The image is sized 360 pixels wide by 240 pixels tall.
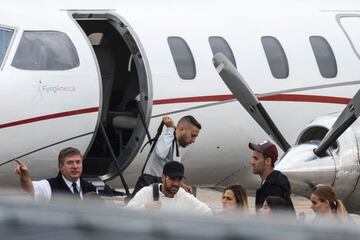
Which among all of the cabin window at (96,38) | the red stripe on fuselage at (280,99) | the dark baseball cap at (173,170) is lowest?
the dark baseball cap at (173,170)

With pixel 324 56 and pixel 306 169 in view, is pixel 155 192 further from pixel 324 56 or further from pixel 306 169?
pixel 324 56

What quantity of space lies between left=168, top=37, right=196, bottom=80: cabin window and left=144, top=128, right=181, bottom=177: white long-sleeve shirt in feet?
4.69

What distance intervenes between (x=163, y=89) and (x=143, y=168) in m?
1.08

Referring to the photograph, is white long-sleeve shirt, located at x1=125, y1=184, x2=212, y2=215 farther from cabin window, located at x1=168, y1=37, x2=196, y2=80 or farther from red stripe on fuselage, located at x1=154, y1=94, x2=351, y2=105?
cabin window, located at x1=168, y1=37, x2=196, y2=80

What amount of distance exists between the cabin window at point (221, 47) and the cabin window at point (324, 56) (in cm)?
140

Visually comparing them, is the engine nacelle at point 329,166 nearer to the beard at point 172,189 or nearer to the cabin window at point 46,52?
the beard at point 172,189

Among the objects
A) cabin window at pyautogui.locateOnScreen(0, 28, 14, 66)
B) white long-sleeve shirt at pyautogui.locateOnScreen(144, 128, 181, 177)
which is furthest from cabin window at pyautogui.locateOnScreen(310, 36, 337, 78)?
cabin window at pyautogui.locateOnScreen(0, 28, 14, 66)

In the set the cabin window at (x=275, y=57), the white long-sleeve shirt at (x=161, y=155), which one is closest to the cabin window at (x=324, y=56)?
the cabin window at (x=275, y=57)

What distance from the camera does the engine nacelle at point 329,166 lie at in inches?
447

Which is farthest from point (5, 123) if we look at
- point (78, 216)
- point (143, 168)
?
point (78, 216)

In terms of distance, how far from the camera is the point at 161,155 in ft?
38.1

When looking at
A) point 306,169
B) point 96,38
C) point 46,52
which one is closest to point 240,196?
point 306,169

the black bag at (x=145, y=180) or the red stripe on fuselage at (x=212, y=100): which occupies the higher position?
the red stripe on fuselage at (x=212, y=100)

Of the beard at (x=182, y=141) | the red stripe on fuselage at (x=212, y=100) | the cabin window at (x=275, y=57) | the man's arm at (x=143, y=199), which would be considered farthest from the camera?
the cabin window at (x=275, y=57)
